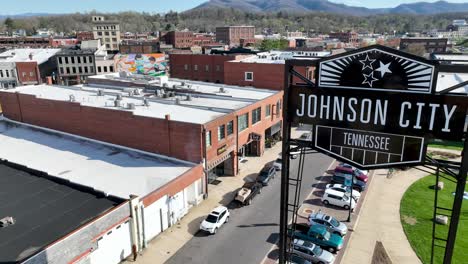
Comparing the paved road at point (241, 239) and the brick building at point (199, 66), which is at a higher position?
the brick building at point (199, 66)

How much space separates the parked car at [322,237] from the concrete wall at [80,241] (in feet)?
36.6

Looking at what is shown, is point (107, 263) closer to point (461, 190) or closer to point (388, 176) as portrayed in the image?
point (461, 190)

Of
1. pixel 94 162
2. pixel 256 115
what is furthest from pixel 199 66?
pixel 94 162

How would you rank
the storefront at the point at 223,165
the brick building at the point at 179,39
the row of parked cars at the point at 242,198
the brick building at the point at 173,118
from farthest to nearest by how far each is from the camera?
1. the brick building at the point at 179,39
2. the storefront at the point at 223,165
3. the brick building at the point at 173,118
4. the row of parked cars at the point at 242,198

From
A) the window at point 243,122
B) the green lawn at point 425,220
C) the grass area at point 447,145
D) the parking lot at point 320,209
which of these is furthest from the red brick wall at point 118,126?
the grass area at point 447,145

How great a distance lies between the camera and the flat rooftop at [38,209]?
55.2 feet

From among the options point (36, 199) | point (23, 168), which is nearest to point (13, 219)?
point (36, 199)

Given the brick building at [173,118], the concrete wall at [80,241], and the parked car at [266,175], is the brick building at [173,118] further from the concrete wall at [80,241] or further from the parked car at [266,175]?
the concrete wall at [80,241]

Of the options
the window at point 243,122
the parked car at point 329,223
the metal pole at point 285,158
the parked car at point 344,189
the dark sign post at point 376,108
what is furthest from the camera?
the window at point 243,122

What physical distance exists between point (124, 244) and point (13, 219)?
6391mm

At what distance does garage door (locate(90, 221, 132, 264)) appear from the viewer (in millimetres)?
19525

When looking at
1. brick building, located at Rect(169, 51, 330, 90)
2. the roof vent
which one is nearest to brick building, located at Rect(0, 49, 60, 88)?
brick building, located at Rect(169, 51, 330, 90)

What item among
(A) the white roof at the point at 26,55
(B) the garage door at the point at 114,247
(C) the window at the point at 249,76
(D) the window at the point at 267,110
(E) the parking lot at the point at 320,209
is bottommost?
(E) the parking lot at the point at 320,209

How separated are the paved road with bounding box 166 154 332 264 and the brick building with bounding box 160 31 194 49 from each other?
14256 centimetres
